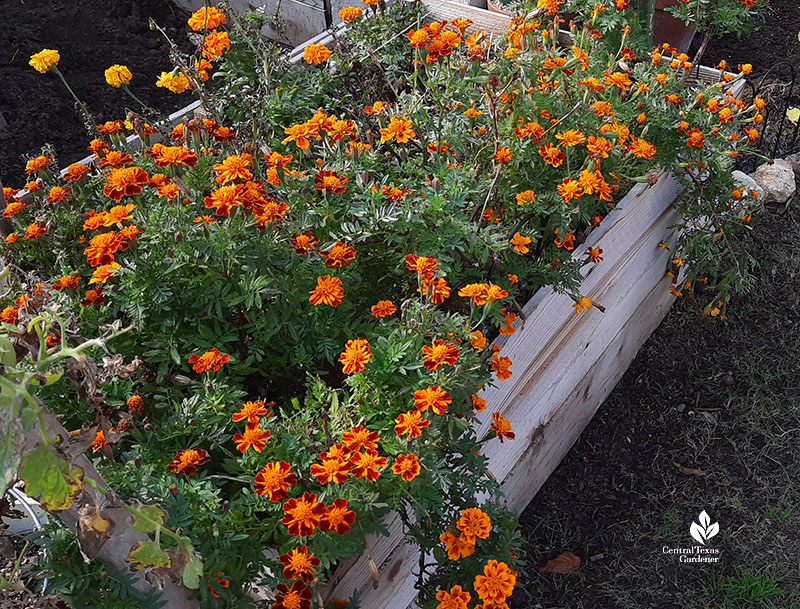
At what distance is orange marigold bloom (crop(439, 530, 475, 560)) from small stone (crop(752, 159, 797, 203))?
2.50 meters

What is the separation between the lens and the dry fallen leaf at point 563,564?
7.52ft

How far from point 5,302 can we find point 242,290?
49cm

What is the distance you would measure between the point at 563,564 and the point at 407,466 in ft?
3.86

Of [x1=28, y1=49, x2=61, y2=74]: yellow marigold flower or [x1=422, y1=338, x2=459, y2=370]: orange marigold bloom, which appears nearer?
[x1=422, y1=338, x2=459, y2=370]: orange marigold bloom

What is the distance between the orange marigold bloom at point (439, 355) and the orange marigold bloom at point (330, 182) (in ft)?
1.64

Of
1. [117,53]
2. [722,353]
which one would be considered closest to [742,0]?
[722,353]

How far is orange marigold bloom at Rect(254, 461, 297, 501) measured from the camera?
1.33 meters

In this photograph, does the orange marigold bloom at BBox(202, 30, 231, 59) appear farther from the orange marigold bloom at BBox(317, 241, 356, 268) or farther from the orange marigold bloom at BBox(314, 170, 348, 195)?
the orange marigold bloom at BBox(317, 241, 356, 268)

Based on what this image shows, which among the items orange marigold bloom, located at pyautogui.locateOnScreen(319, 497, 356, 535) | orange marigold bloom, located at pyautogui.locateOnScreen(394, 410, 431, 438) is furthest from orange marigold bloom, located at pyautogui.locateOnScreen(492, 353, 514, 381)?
orange marigold bloom, located at pyautogui.locateOnScreen(319, 497, 356, 535)

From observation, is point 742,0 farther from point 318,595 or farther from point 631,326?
point 318,595

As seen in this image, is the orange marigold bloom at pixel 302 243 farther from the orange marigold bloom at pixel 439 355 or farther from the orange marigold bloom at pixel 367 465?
the orange marigold bloom at pixel 367 465

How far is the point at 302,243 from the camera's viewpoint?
1.65 meters

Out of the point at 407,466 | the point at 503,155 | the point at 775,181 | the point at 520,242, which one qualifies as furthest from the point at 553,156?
the point at 775,181

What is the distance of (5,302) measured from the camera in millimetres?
1581
